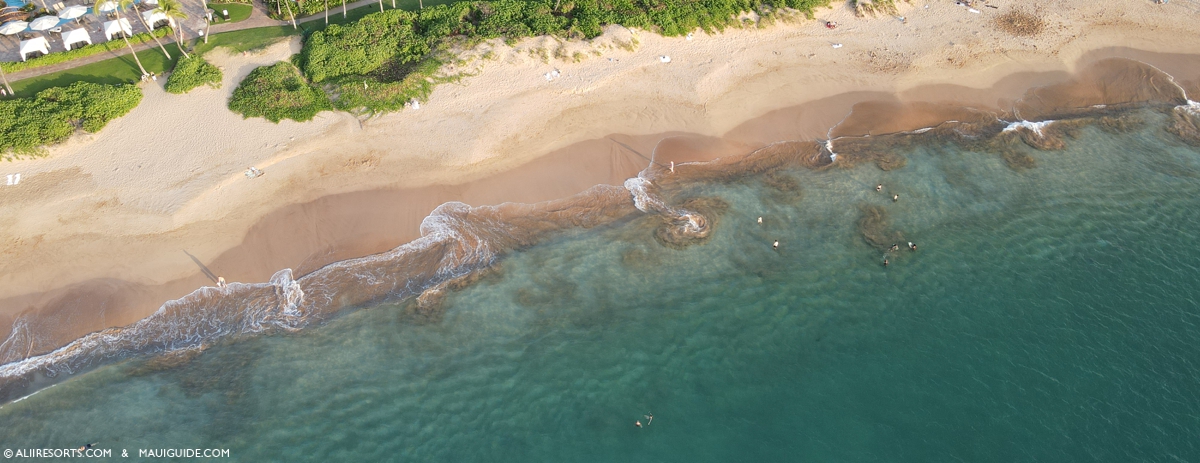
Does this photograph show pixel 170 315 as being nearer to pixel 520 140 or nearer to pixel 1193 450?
pixel 520 140

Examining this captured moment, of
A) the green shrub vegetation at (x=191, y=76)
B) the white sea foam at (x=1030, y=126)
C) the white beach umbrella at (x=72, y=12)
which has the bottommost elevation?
the white sea foam at (x=1030, y=126)

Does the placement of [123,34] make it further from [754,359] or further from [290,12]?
[754,359]

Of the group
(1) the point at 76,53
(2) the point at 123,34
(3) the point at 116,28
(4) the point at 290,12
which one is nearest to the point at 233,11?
(4) the point at 290,12

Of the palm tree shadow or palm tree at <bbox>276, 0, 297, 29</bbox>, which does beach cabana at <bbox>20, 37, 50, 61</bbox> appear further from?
the palm tree shadow

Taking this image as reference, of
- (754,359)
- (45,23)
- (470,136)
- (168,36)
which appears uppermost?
(45,23)

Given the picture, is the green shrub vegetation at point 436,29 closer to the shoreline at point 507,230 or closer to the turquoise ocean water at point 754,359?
the shoreline at point 507,230

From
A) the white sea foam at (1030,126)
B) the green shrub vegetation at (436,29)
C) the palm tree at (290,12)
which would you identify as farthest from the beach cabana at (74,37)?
the white sea foam at (1030,126)
